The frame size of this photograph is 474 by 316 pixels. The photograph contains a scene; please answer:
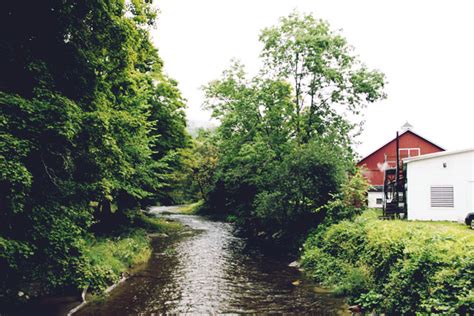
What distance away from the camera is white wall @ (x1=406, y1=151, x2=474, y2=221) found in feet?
67.9

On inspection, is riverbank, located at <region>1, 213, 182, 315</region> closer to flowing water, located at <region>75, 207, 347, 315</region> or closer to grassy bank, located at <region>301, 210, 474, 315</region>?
flowing water, located at <region>75, 207, 347, 315</region>

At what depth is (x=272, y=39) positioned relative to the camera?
29.4 metres

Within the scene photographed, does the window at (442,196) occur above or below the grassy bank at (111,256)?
above

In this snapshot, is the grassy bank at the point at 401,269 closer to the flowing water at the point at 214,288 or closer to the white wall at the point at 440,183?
the flowing water at the point at 214,288

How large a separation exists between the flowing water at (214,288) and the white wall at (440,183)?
9.53 m

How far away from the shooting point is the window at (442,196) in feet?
70.0

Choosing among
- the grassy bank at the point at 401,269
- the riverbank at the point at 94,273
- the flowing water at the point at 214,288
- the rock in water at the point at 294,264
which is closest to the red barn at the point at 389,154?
the flowing water at the point at 214,288

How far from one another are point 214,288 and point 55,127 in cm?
930

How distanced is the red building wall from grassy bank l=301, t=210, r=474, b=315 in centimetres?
2550

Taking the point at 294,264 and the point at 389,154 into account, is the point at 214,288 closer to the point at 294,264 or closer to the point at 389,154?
the point at 294,264

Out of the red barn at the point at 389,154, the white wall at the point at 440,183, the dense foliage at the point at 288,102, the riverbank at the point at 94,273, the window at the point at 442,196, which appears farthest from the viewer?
the red barn at the point at 389,154

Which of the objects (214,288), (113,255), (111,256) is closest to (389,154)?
(214,288)

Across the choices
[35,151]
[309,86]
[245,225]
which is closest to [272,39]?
[309,86]

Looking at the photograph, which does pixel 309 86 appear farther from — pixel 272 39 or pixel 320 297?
pixel 320 297
